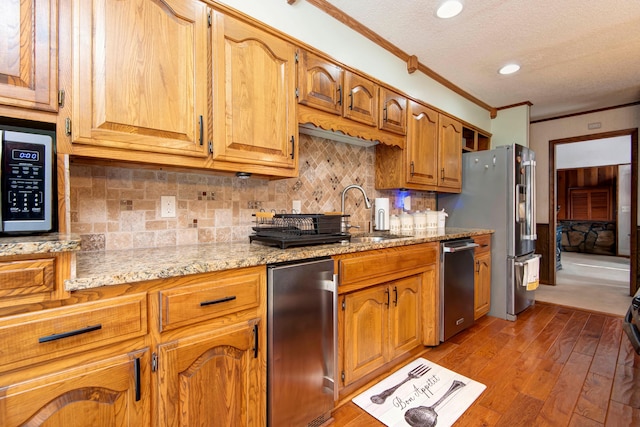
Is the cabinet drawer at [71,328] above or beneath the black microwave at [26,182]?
beneath

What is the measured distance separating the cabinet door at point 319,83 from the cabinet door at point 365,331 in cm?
121

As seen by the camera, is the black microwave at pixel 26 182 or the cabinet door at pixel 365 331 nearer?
the black microwave at pixel 26 182

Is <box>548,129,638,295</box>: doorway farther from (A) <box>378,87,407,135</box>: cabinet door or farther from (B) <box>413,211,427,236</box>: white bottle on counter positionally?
(A) <box>378,87,407,135</box>: cabinet door

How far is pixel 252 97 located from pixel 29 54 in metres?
0.86

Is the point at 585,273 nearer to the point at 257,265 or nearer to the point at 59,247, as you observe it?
the point at 257,265

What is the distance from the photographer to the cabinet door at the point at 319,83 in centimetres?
183

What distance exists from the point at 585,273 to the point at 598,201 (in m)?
3.71

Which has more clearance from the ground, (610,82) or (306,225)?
(610,82)

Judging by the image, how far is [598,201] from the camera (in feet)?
24.8

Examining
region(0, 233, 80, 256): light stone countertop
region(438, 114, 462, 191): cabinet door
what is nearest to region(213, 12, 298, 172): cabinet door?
region(0, 233, 80, 256): light stone countertop

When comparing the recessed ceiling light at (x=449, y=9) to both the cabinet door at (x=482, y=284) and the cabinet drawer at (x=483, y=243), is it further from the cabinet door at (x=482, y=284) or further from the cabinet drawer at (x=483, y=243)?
the cabinet door at (x=482, y=284)

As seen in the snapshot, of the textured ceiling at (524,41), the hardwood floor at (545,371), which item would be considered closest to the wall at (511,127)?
the textured ceiling at (524,41)

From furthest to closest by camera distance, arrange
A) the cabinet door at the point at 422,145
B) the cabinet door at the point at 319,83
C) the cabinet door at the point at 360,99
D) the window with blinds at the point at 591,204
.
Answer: the window with blinds at the point at 591,204, the cabinet door at the point at 422,145, the cabinet door at the point at 360,99, the cabinet door at the point at 319,83

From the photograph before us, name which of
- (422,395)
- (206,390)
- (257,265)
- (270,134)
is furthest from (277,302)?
(422,395)
